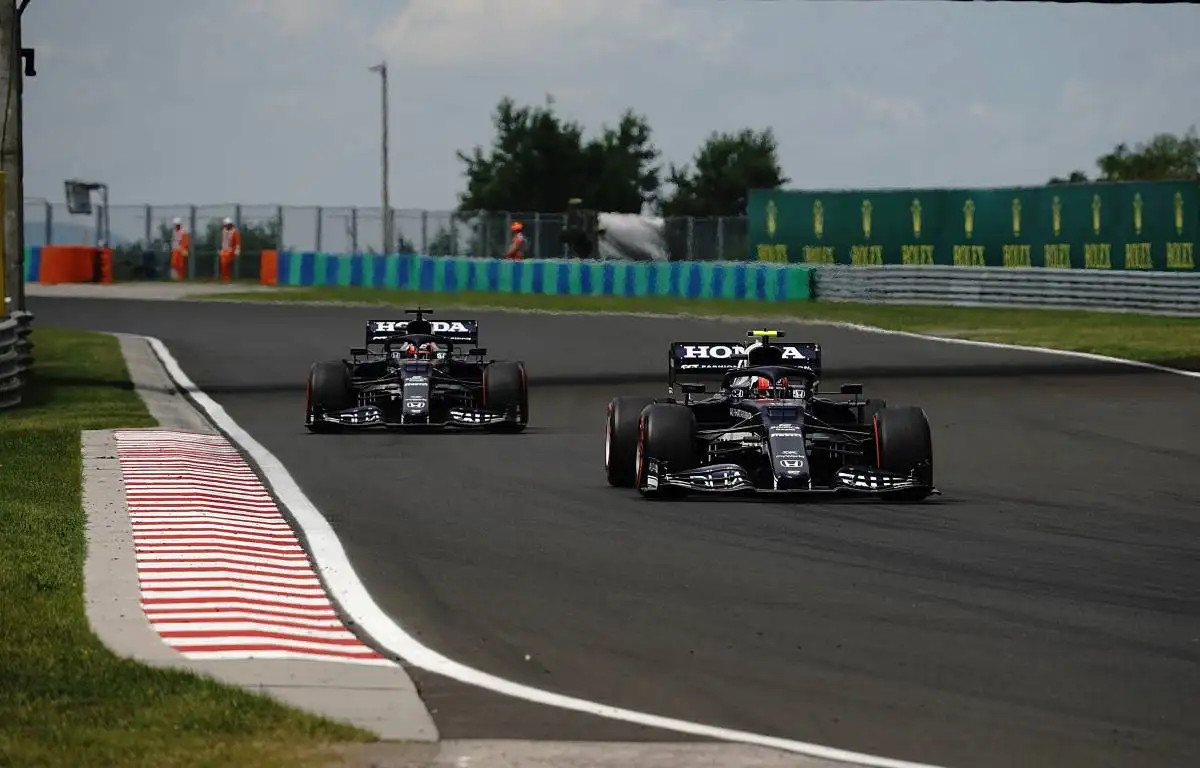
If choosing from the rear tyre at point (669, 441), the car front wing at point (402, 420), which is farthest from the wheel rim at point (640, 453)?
the car front wing at point (402, 420)

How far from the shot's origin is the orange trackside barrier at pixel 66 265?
211 feet

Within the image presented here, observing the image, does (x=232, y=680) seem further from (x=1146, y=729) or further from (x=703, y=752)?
(x=1146, y=729)

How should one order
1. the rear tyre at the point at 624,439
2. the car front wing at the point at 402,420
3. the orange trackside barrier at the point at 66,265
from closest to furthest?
the rear tyre at the point at 624,439
the car front wing at the point at 402,420
the orange trackside barrier at the point at 66,265

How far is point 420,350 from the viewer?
66.6 ft

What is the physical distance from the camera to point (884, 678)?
8531mm

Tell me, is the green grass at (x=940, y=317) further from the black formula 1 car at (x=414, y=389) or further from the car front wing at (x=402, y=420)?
the car front wing at (x=402, y=420)

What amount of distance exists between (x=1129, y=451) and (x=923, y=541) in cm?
636

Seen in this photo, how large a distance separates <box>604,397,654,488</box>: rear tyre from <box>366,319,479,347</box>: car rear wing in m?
4.90

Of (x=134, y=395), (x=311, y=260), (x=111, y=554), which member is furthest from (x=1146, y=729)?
(x=311, y=260)

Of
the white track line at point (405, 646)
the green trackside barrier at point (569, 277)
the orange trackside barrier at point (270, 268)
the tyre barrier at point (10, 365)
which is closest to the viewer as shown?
the white track line at point (405, 646)

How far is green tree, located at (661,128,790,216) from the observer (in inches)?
4016

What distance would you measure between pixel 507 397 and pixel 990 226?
30.9m

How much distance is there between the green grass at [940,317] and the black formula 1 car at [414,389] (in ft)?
39.3

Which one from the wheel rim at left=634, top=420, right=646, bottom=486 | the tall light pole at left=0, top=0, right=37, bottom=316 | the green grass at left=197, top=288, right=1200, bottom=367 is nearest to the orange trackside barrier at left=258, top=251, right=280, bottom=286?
the green grass at left=197, top=288, right=1200, bottom=367
